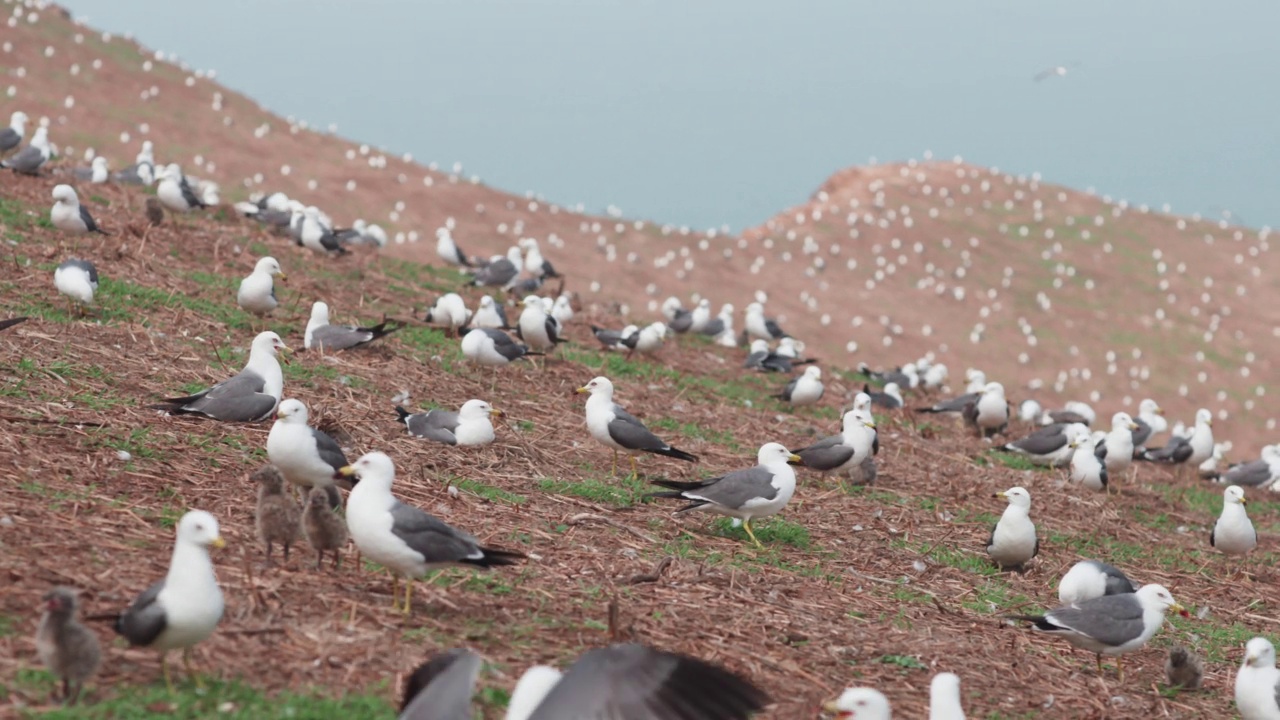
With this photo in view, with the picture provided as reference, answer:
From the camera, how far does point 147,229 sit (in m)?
17.0

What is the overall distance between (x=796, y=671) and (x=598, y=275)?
110ft

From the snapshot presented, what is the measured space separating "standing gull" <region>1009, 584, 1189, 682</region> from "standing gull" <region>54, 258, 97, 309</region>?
9574mm

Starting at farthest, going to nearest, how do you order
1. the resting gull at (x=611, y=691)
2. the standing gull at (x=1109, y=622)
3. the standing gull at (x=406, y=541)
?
the standing gull at (x=1109, y=622), the standing gull at (x=406, y=541), the resting gull at (x=611, y=691)

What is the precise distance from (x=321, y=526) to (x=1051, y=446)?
1242cm

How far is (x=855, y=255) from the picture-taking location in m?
47.2

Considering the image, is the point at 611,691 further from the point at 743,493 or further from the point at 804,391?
the point at 804,391

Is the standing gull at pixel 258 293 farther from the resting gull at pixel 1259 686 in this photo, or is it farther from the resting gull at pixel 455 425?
the resting gull at pixel 1259 686

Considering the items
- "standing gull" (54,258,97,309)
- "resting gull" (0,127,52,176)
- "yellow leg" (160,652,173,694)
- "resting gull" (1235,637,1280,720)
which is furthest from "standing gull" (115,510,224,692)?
"resting gull" (0,127,52,176)

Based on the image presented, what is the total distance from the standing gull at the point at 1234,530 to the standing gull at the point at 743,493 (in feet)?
17.8

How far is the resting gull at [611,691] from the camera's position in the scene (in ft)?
16.5

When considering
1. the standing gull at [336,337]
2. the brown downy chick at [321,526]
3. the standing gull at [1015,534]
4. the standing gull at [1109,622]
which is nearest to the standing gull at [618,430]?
the standing gull at [1015,534]

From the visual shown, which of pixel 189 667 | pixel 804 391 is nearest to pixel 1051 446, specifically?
pixel 804 391

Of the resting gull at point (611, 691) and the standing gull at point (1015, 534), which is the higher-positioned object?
the standing gull at point (1015, 534)

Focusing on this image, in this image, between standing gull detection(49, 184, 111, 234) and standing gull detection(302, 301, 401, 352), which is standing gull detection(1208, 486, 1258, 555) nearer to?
standing gull detection(302, 301, 401, 352)
